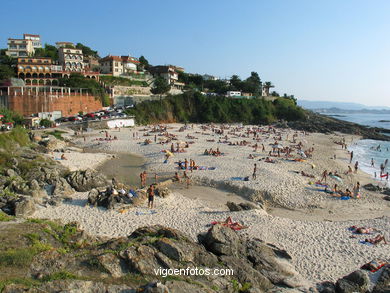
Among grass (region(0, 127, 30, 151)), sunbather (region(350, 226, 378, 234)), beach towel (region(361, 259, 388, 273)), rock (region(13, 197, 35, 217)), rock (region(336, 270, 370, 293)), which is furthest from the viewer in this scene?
grass (region(0, 127, 30, 151))

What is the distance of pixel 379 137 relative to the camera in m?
52.9

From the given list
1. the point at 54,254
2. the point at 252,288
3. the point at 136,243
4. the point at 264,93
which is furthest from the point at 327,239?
the point at 264,93

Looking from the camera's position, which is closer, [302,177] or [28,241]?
[28,241]

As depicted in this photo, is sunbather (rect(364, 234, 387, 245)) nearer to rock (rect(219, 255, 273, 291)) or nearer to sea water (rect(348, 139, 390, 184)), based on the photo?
rock (rect(219, 255, 273, 291))

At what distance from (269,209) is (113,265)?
11.1 m

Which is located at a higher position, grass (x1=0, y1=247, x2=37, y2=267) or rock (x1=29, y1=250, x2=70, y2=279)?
grass (x1=0, y1=247, x2=37, y2=267)

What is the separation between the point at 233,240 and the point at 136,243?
115 inches

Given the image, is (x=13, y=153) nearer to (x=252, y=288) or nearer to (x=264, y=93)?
(x=252, y=288)

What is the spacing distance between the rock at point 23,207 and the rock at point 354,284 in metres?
11.9

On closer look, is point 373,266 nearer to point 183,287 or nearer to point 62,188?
point 183,287

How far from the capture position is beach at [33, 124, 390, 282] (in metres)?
11.2

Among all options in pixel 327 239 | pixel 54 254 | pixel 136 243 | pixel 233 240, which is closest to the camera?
pixel 54 254

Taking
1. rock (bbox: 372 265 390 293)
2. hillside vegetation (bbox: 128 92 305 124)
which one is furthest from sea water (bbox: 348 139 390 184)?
hillside vegetation (bbox: 128 92 305 124)

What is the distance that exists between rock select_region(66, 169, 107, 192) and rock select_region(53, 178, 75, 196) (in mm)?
373
